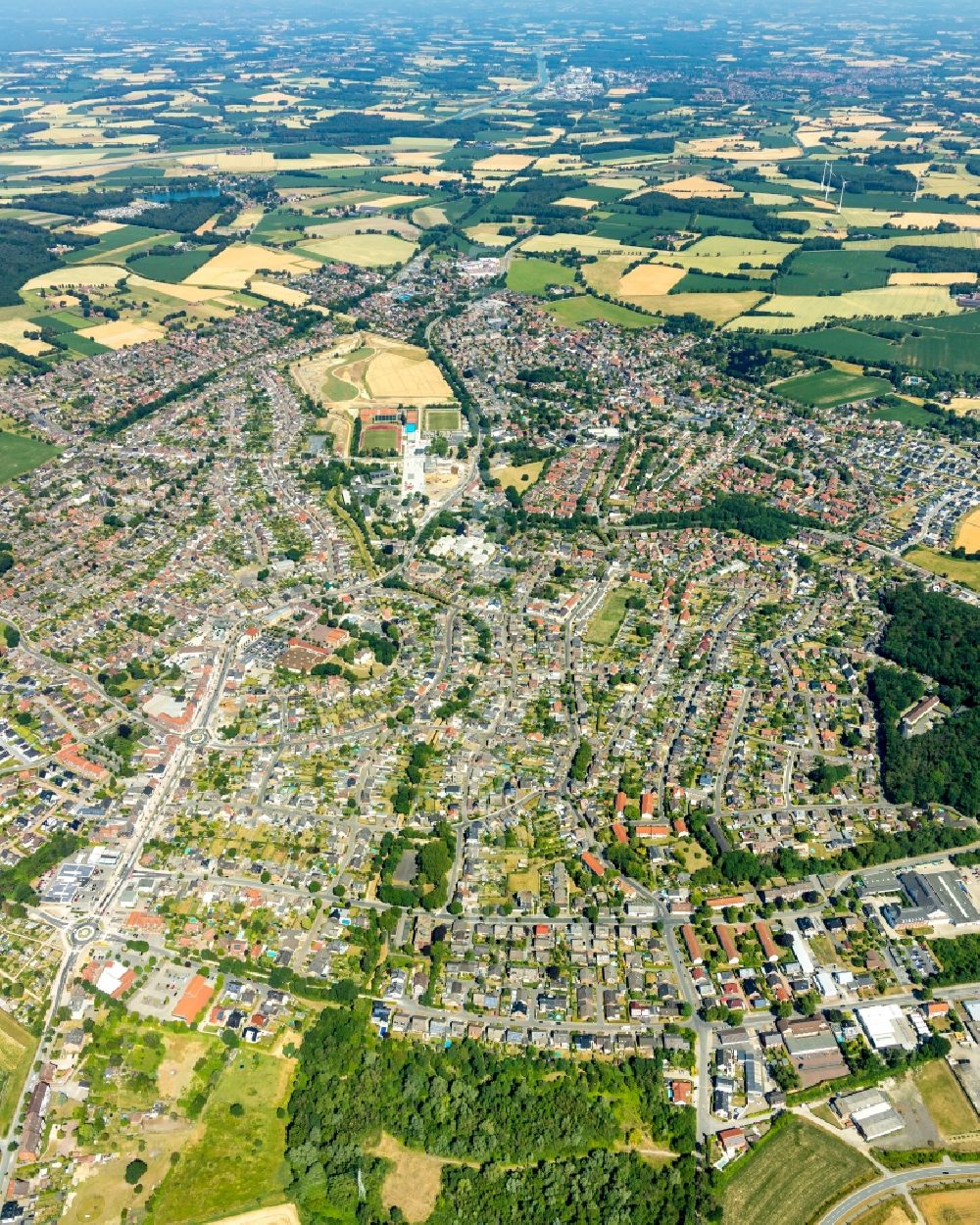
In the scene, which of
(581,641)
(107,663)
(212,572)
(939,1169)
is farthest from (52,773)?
(939,1169)

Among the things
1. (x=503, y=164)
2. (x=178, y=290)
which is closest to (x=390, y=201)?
(x=503, y=164)

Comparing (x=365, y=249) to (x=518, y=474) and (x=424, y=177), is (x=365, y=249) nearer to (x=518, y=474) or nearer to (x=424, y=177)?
(x=424, y=177)

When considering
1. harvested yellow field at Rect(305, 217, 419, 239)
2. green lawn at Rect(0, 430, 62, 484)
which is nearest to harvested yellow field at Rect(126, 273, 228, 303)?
harvested yellow field at Rect(305, 217, 419, 239)

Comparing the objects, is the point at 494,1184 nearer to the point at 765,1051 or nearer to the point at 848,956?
the point at 765,1051

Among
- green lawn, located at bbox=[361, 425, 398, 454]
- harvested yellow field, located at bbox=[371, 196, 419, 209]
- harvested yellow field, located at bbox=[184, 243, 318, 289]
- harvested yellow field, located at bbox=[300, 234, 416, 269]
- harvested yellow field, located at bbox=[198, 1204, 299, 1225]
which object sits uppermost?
harvested yellow field, located at bbox=[198, 1204, 299, 1225]

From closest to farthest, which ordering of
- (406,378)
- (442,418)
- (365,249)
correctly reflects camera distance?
(442,418) → (406,378) → (365,249)

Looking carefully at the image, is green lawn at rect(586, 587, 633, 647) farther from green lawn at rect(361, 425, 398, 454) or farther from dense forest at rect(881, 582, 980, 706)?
green lawn at rect(361, 425, 398, 454)
